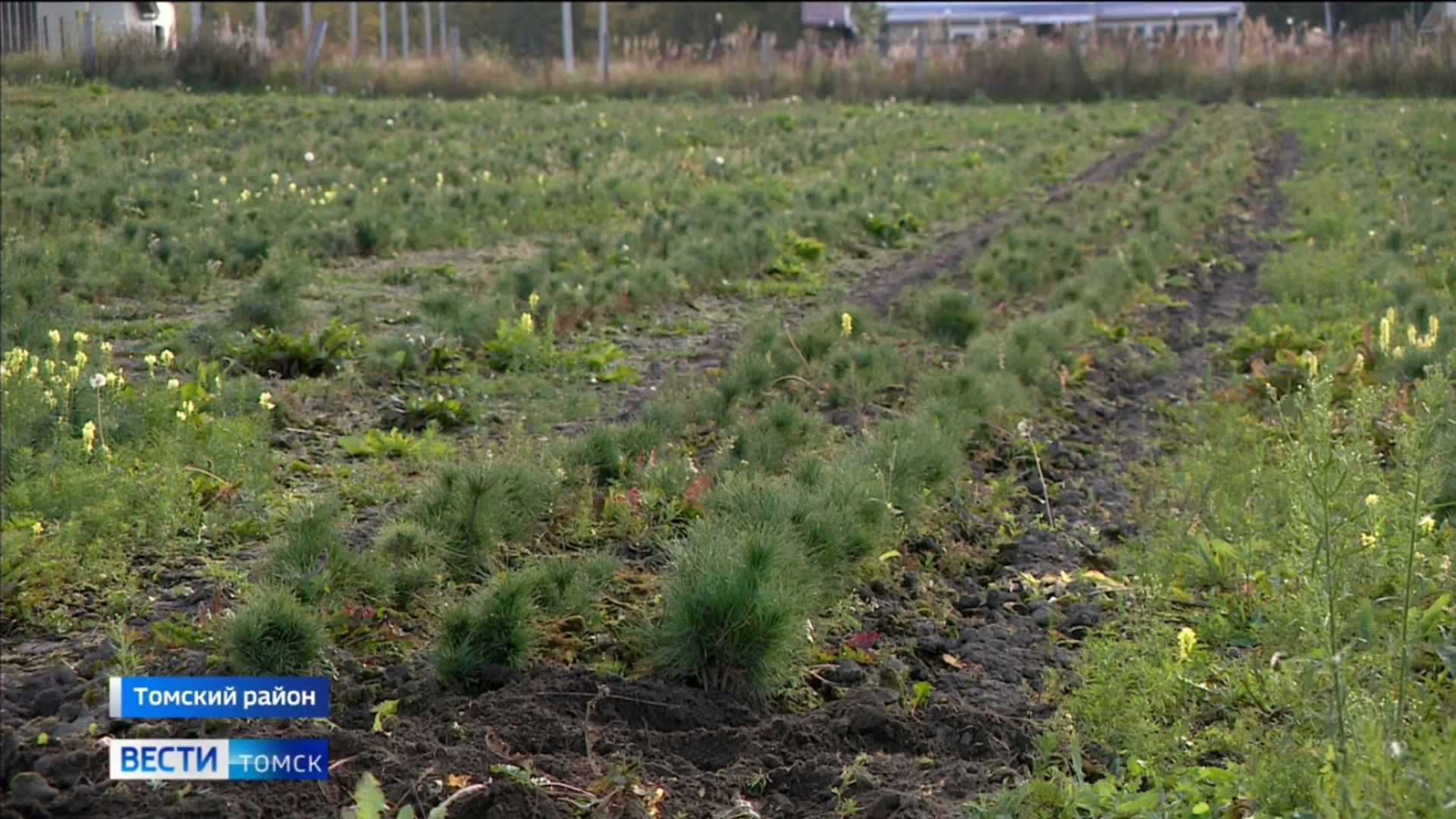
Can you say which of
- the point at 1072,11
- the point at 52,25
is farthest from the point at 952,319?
the point at 1072,11

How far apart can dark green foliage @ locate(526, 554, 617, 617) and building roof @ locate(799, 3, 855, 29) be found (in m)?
60.0

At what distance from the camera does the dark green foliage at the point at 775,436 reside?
5703mm

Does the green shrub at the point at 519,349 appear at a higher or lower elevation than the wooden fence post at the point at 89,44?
lower

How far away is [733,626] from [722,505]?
1.05 m

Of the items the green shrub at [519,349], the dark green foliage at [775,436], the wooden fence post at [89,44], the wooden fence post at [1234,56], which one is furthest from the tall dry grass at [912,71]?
the dark green foliage at [775,436]

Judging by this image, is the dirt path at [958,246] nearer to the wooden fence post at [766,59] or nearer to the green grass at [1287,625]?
the green grass at [1287,625]

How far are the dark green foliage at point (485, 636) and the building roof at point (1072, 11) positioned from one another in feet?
159

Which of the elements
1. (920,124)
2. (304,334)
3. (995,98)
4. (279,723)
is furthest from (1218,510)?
(995,98)

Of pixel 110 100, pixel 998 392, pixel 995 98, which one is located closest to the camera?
pixel 998 392

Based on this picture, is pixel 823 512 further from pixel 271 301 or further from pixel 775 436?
pixel 271 301

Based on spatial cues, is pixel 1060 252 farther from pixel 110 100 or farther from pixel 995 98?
pixel 995 98

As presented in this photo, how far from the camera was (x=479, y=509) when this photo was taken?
15.8 ft

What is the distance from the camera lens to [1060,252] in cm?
1091

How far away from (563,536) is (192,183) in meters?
7.82
